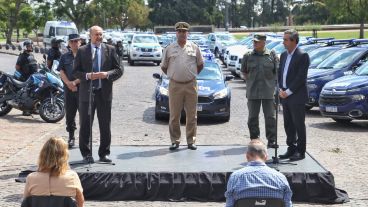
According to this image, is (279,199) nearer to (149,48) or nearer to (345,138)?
(345,138)

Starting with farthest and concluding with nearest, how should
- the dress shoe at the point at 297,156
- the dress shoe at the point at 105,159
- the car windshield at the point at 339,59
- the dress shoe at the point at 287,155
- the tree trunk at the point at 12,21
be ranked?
the tree trunk at the point at 12,21 → the car windshield at the point at 339,59 → the dress shoe at the point at 287,155 → the dress shoe at the point at 297,156 → the dress shoe at the point at 105,159

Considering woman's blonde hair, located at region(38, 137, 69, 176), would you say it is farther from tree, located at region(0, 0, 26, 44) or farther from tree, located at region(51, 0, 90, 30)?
tree, located at region(51, 0, 90, 30)

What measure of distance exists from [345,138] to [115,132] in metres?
4.73

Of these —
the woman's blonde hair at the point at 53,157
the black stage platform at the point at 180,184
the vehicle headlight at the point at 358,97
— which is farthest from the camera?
the vehicle headlight at the point at 358,97

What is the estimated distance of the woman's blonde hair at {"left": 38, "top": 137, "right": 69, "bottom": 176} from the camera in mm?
5297

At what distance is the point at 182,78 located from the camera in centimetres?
1054

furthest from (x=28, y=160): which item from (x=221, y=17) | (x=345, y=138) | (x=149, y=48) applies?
(x=221, y=17)

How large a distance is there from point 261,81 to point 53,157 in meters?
5.75

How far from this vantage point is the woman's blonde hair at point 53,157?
5297mm

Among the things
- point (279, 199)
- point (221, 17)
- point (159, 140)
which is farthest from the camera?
point (221, 17)

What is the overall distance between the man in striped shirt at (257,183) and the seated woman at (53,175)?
4.20 ft

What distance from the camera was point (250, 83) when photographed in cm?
1061

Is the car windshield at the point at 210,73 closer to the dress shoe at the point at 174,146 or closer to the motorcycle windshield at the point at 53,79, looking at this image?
the motorcycle windshield at the point at 53,79

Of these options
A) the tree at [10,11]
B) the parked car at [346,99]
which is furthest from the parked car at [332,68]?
the tree at [10,11]
